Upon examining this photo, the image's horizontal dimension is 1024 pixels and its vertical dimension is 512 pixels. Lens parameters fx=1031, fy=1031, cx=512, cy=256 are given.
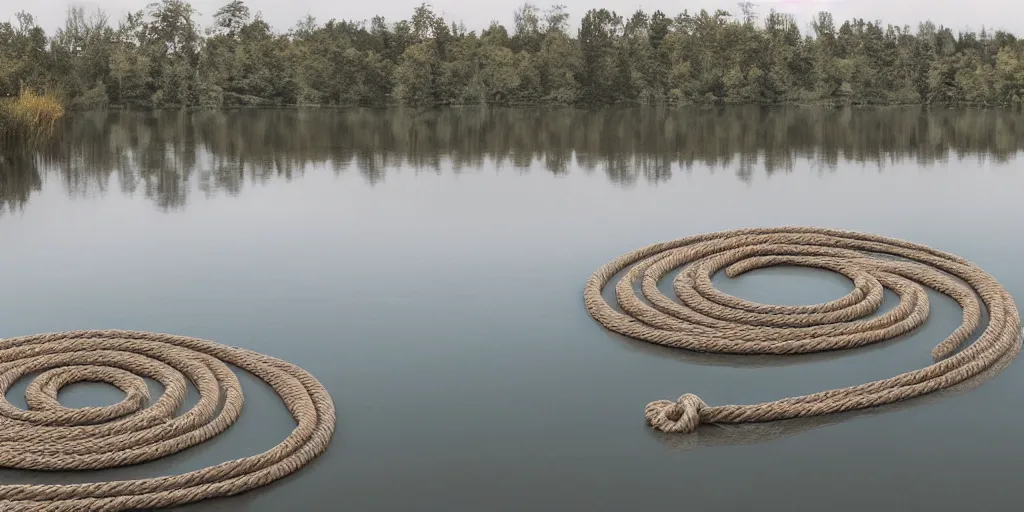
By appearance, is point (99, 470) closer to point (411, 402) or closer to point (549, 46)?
point (411, 402)

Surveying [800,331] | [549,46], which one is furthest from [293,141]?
[549,46]

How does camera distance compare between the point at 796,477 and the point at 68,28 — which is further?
the point at 68,28

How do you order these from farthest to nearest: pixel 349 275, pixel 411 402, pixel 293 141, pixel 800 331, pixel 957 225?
pixel 293 141
pixel 957 225
pixel 349 275
pixel 800 331
pixel 411 402

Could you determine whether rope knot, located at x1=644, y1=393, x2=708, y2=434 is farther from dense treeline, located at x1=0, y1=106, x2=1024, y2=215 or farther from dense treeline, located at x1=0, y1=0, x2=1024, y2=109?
dense treeline, located at x1=0, y1=0, x2=1024, y2=109

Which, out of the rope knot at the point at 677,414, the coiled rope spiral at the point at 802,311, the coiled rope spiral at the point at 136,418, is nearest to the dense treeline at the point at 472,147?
the coiled rope spiral at the point at 802,311

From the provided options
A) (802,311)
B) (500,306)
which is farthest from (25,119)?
(802,311)

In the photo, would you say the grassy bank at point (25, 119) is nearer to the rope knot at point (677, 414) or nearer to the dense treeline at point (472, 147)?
the dense treeline at point (472, 147)

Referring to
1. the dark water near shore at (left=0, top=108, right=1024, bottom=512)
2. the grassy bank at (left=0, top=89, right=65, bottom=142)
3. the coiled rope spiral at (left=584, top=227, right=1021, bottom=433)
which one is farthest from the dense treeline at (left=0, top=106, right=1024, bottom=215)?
the coiled rope spiral at (left=584, top=227, right=1021, bottom=433)

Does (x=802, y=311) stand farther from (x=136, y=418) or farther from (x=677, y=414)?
(x=136, y=418)
